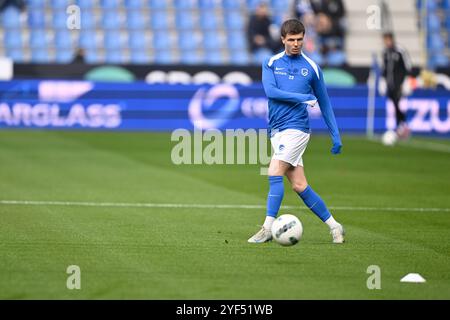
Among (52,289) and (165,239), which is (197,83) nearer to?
(165,239)

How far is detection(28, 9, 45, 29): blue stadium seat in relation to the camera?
3219 cm

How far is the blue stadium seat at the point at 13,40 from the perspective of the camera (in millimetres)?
31656

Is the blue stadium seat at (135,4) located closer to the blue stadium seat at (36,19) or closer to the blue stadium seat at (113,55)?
the blue stadium seat at (113,55)

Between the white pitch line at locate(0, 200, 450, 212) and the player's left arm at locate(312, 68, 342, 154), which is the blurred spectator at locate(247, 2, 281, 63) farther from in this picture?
A: the player's left arm at locate(312, 68, 342, 154)

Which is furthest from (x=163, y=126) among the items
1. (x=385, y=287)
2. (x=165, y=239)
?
(x=385, y=287)

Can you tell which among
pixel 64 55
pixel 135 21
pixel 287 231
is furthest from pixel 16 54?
pixel 287 231

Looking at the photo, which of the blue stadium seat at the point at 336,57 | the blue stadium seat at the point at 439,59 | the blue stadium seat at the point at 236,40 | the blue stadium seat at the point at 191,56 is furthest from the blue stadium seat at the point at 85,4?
the blue stadium seat at the point at 439,59

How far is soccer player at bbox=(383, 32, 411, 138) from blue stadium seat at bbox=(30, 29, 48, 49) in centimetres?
1101

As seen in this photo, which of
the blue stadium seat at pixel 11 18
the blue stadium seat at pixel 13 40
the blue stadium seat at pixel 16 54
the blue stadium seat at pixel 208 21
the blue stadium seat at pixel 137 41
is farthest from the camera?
the blue stadium seat at pixel 208 21

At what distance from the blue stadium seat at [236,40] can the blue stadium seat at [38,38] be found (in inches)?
223

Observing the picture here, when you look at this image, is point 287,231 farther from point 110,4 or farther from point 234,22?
point 110,4

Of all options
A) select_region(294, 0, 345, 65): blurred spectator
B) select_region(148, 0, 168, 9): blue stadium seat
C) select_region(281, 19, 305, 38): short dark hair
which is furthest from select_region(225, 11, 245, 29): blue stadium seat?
select_region(281, 19, 305, 38): short dark hair

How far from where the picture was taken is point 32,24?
32.2m

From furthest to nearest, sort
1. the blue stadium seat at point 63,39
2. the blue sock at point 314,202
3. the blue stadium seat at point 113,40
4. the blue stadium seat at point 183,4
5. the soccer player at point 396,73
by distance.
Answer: the blue stadium seat at point 183,4, the blue stadium seat at point 113,40, the blue stadium seat at point 63,39, the soccer player at point 396,73, the blue sock at point 314,202
